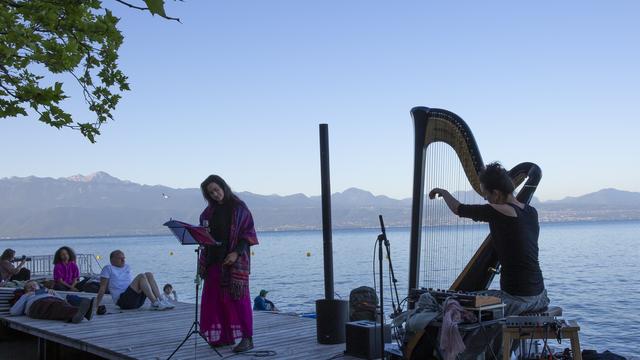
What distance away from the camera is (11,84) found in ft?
12.9

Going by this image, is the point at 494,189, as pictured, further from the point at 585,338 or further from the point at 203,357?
the point at 585,338

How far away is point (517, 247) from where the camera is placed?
4.55 metres

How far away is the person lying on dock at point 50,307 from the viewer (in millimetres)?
8688

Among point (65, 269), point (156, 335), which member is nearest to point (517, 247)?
point (156, 335)

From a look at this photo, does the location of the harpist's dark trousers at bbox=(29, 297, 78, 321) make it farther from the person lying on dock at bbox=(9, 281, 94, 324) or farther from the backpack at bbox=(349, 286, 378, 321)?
the backpack at bbox=(349, 286, 378, 321)

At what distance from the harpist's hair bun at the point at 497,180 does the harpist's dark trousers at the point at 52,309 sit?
614 centimetres

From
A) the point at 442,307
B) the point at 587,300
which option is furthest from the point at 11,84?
the point at 587,300

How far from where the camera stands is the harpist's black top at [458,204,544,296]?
178 inches

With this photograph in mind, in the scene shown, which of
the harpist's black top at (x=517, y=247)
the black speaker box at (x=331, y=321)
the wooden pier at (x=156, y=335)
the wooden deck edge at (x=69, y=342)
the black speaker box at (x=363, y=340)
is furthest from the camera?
the black speaker box at (x=331, y=321)

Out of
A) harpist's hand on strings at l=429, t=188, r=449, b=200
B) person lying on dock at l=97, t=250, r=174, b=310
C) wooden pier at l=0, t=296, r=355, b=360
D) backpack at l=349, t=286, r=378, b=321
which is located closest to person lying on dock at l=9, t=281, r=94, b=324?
wooden pier at l=0, t=296, r=355, b=360

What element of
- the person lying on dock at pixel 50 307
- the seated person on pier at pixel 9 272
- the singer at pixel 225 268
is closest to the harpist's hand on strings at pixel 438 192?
the singer at pixel 225 268

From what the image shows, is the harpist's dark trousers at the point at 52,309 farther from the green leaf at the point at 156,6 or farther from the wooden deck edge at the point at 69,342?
the green leaf at the point at 156,6

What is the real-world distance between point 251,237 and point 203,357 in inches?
47.4

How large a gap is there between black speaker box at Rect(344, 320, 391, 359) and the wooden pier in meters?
0.28
